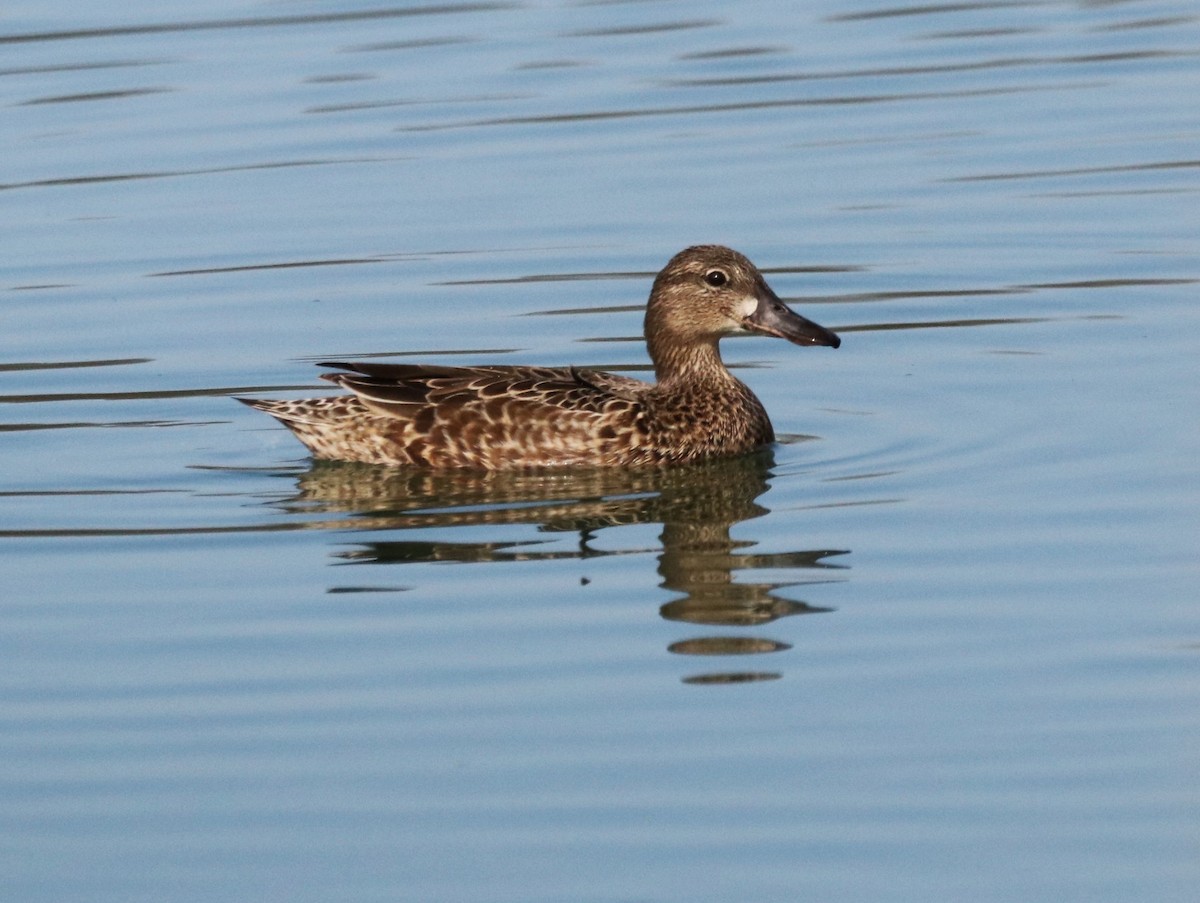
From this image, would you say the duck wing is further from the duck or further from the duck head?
the duck head

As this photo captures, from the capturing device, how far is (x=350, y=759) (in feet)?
22.7

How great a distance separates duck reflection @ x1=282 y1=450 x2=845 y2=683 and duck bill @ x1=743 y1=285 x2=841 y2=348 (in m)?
0.57

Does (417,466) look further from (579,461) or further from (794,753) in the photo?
(794,753)

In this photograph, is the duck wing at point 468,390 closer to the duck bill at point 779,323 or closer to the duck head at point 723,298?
the duck head at point 723,298

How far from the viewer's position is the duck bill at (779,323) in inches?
432

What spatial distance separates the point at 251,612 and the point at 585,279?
5917 mm

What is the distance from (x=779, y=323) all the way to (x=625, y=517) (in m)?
1.63

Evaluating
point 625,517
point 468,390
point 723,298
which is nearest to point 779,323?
point 723,298

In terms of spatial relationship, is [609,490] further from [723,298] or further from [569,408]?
[723,298]

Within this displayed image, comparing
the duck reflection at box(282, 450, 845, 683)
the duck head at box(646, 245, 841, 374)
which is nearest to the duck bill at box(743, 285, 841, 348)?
the duck head at box(646, 245, 841, 374)

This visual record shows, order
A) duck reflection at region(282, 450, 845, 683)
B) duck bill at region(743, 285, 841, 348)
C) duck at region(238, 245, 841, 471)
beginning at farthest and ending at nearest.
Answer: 1. duck bill at region(743, 285, 841, 348)
2. duck at region(238, 245, 841, 471)
3. duck reflection at region(282, 450, 845, 683)

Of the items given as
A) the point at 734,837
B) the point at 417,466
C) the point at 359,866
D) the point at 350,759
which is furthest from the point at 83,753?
the point at 417,466

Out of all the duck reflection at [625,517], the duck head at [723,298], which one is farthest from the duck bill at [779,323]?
the duck reflection at [625,517]

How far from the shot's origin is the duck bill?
1098 centimetres
